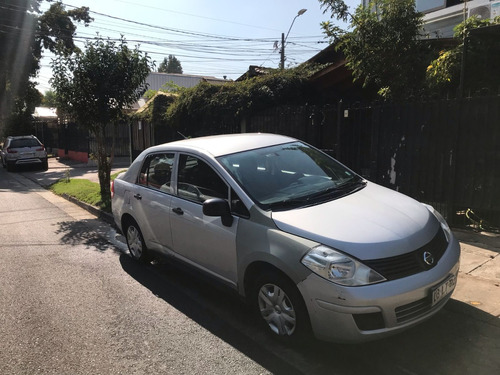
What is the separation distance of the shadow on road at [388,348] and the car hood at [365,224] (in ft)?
2.78

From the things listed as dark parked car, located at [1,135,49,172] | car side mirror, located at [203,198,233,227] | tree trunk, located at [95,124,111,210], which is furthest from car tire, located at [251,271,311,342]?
dark parked car, located at [1,135,49,172]

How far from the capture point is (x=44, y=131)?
28.1 metres

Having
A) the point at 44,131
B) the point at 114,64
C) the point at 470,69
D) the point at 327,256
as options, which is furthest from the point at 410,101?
the point at 44,131

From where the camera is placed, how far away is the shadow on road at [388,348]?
302cm

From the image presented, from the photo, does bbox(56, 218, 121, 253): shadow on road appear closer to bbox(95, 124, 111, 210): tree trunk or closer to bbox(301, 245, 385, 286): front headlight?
bbox(95, 124, 111, 210): tree trunk

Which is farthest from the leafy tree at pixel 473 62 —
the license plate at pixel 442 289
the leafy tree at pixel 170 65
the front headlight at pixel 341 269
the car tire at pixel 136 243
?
the leafy tree at pixel 170 65

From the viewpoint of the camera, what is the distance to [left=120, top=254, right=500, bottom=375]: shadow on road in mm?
3018

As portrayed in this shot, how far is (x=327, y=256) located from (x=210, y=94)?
10.0 metres

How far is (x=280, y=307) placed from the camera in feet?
10.8

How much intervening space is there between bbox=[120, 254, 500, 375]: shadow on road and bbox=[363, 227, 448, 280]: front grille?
701 mm

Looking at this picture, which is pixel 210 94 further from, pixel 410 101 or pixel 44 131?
pixel 44 131

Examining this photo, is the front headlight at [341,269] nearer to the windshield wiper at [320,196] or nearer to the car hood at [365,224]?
the car hood at [365,224]

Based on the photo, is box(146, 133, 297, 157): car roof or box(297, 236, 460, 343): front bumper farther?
box(146, 133, 297, 157): car roof

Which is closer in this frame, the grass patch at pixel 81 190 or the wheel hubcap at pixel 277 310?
the wheel hubcap at pixel 277 310
